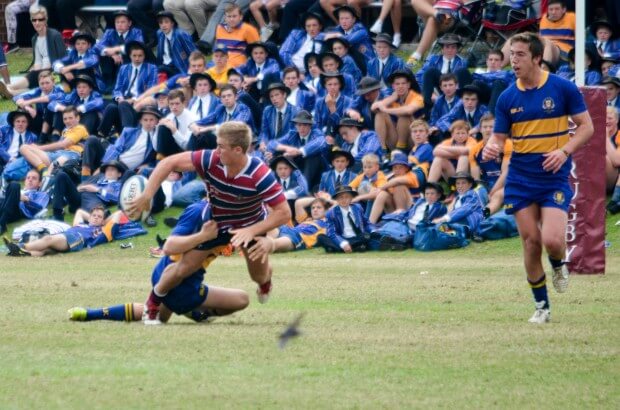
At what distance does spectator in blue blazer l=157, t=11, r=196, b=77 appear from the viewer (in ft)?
78.2

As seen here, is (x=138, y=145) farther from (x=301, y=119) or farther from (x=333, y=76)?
(x=333, y=76)

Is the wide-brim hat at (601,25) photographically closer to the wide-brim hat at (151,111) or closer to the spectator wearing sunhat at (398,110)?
the spectator wearing sunhat at (398,110)

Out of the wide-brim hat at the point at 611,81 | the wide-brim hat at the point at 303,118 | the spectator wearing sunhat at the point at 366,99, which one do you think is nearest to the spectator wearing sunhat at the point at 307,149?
the wide-brim hat at the point at 303,118

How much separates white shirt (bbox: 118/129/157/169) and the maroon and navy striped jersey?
1154cm

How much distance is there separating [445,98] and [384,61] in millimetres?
2004

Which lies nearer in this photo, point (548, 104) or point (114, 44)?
point (548, 104)

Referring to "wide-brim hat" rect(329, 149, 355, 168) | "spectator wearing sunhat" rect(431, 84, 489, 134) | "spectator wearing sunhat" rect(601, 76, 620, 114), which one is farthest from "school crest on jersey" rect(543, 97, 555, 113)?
"wide-brim hat" rect(329, 149, 355, 168)

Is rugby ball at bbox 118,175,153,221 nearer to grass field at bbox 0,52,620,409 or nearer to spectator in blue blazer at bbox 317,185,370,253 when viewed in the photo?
spectator in blue blazer at bbox 317,185,370,253

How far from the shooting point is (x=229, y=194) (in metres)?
9.53

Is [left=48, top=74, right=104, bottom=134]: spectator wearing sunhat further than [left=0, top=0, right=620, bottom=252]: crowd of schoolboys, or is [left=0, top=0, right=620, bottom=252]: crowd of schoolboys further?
[left=48, top=74, right=104, bottom=134]: spectator wearing sunhat

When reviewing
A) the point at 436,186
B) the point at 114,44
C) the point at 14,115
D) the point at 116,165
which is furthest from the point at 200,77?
the point at 436,186

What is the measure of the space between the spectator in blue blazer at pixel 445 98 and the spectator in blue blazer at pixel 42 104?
291 inches

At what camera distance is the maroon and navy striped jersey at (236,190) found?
947 cm

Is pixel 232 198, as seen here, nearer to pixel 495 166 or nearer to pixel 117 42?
pixel 495 166
